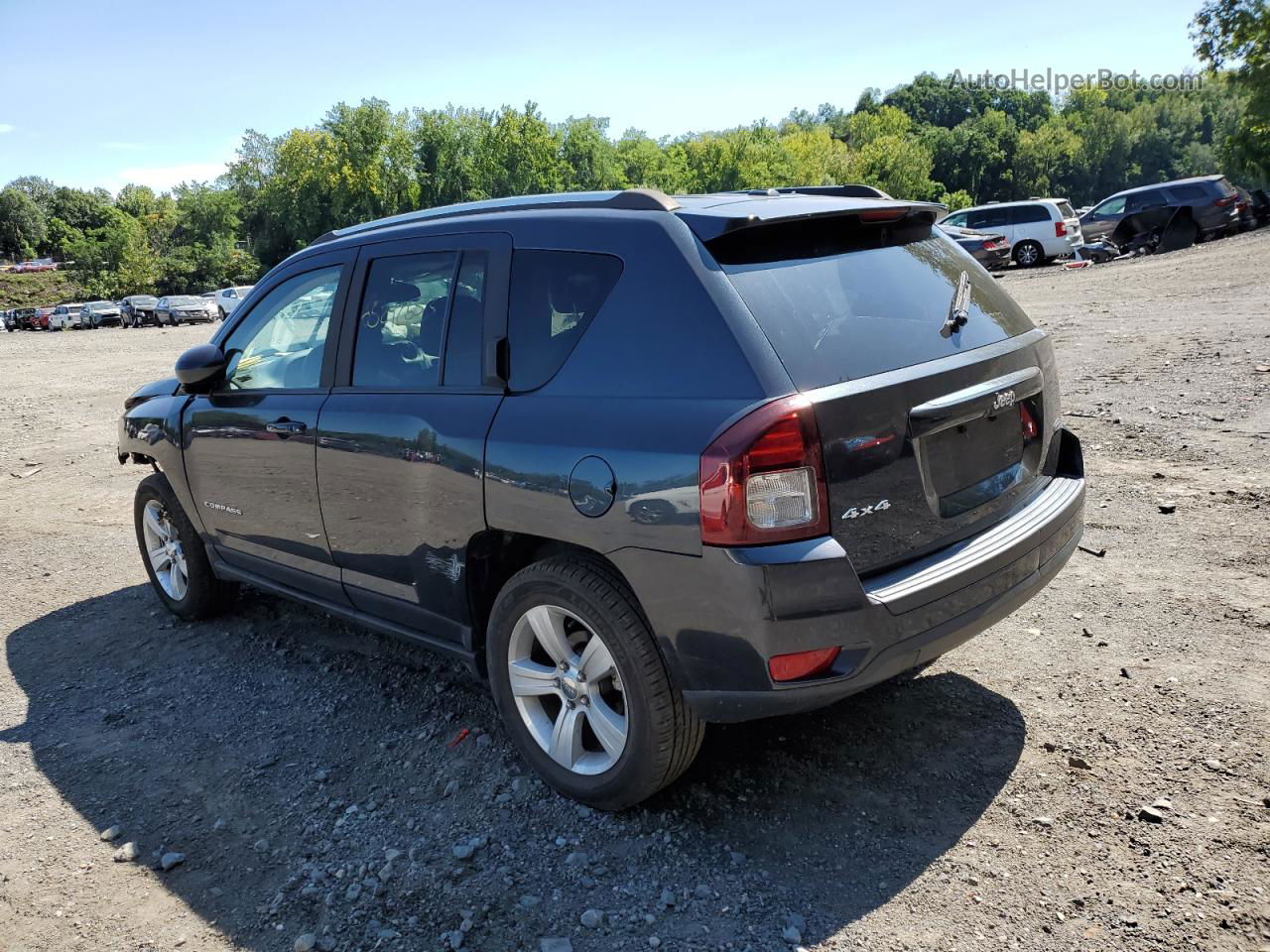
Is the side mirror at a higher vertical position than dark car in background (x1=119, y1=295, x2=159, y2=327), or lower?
lower

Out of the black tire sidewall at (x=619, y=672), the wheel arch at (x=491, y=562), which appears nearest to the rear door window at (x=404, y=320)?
the wheel arch at (x=491, y=562)

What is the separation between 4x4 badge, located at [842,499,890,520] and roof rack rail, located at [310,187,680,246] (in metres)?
1.16

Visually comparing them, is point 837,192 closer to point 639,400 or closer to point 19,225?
point 639,400

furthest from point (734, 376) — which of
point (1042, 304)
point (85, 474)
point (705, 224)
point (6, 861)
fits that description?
point (1042, 304)

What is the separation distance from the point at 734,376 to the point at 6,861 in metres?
3.00

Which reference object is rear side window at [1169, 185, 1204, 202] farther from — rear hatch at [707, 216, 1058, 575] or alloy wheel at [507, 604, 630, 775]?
alloy wheel at [507, 604, 630, 775]

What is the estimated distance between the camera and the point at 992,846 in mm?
2932

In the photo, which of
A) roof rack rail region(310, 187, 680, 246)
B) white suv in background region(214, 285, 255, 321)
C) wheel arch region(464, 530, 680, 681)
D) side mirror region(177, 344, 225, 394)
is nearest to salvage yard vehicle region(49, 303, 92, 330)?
white suv in background region(214, 285, 255, 321)

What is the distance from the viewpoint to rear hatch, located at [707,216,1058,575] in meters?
2.80

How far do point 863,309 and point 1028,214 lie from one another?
2733 cm

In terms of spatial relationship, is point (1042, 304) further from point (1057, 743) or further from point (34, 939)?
Answer: point (34, 939)

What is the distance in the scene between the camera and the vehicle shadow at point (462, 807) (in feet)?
9.31

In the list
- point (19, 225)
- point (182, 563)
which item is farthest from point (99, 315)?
point (19, 225)

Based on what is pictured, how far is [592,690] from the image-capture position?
3.20 m
